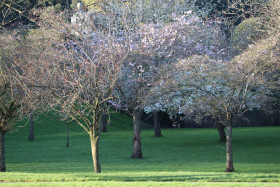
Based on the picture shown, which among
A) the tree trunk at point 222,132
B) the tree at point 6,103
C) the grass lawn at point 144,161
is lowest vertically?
the grass lawn at point 144,161

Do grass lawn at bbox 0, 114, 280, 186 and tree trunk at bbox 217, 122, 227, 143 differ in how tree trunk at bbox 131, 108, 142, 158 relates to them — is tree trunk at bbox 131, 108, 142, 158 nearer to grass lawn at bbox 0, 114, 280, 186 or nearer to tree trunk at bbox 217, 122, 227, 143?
grass lawn at bbox 0, 114, 280, 186

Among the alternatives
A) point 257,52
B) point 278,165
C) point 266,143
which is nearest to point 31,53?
point 257,52

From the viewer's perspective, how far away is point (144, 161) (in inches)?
928

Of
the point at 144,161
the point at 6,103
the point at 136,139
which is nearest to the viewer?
the point at 6,103

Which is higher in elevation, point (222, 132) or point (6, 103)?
point (6, 103)

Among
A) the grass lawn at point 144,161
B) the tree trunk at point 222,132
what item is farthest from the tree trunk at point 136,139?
the tree trunk at point 222,132

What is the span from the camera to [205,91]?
726 inches

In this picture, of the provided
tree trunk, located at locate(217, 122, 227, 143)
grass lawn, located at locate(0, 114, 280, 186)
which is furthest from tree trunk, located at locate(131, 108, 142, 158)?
tree trunk, located at locate(217, 122, 227, 143)

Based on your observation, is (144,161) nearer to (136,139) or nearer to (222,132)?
(136,139)

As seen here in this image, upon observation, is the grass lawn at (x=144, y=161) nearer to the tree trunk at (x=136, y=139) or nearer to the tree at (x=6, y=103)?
the tree trunk at (x=136, y=139)

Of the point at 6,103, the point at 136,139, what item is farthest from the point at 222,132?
the point at 6,103

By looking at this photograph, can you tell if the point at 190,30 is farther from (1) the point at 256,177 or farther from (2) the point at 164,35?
(1) the point at 256,177

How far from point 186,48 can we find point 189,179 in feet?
48.7

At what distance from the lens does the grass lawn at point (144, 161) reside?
13484 mm
